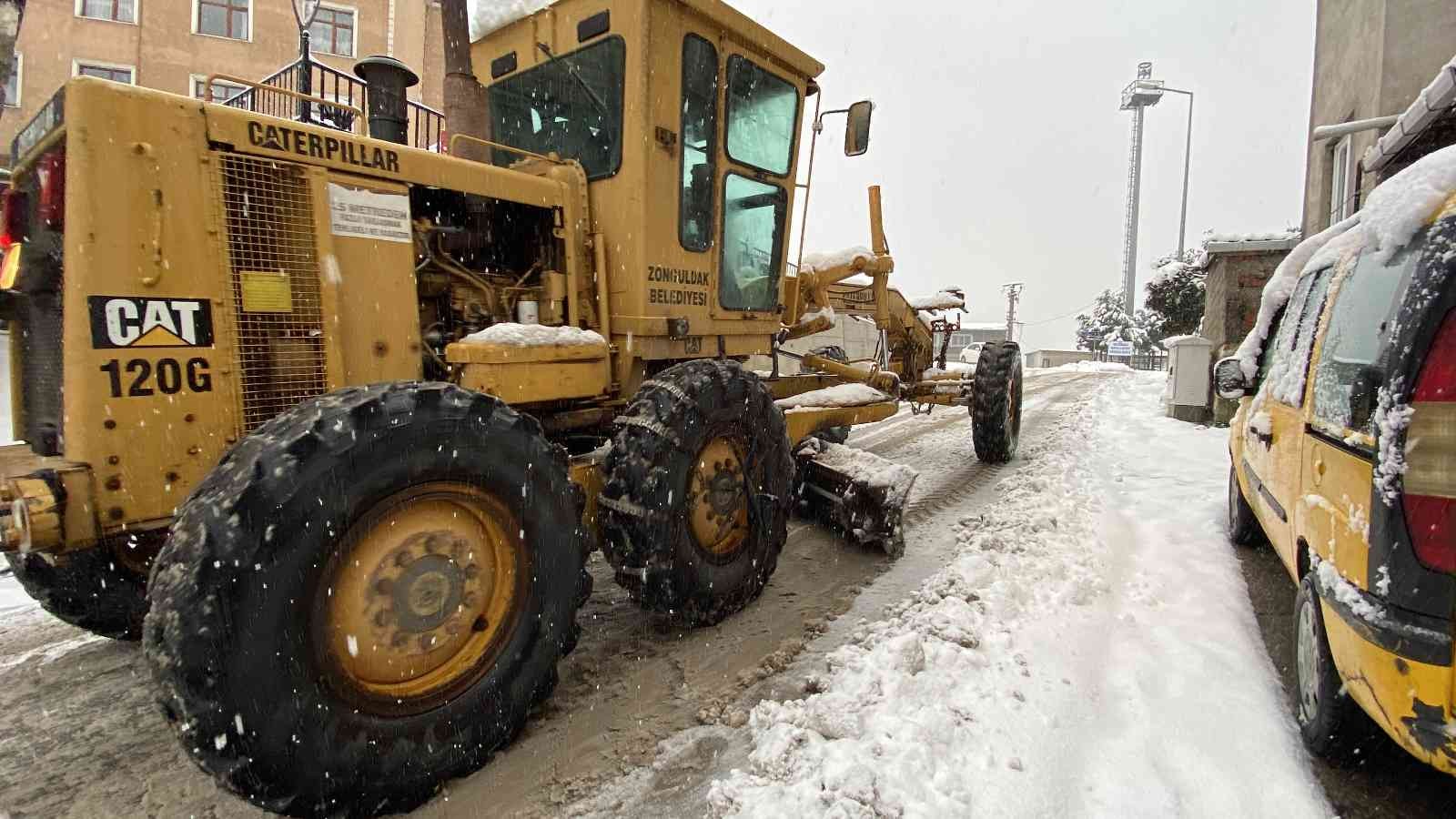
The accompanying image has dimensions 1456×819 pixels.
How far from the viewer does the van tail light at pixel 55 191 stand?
219 centimetres

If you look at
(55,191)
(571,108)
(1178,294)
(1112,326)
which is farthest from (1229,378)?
(1112,326)

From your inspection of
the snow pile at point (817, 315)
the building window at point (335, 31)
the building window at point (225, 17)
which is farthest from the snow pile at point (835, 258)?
the building window at point (225, 17)

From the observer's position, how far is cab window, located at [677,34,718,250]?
3779mm

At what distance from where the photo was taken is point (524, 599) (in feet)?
8.03

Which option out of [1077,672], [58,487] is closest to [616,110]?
[58,487]

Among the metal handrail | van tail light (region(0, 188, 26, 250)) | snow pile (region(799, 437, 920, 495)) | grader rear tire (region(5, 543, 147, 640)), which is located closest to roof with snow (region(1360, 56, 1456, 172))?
snow pile (region(799, 437, 920, 495))

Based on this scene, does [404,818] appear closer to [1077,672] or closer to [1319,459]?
[1077,672]

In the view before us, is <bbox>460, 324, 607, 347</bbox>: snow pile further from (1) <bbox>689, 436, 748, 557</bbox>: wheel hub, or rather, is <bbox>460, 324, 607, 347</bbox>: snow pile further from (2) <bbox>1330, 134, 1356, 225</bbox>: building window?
(2) <bbox>1330, 134, 1356, 225</bbox>: building window

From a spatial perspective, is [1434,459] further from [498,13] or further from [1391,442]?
[498,13]

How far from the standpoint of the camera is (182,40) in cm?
2083

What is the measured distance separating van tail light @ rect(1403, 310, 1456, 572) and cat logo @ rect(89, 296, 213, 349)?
3499 millimetres

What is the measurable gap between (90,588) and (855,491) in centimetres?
383

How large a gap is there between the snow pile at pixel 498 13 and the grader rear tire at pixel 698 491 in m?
2.18

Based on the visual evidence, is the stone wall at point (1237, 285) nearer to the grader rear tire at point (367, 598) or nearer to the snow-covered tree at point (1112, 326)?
the grader rear tire at point (367, 598)
